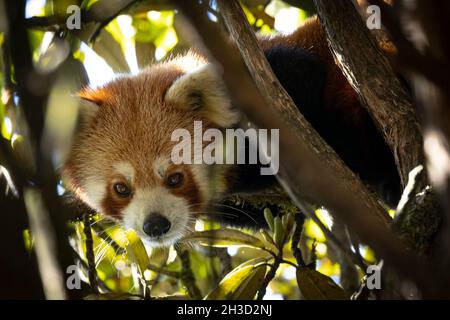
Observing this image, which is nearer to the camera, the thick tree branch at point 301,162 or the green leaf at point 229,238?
the thick tree branch at point 301,162

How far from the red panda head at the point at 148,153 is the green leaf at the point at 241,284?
1.05 meters

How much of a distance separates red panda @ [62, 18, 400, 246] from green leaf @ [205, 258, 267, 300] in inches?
41.4

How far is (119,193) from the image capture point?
345cm

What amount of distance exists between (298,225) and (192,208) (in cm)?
97

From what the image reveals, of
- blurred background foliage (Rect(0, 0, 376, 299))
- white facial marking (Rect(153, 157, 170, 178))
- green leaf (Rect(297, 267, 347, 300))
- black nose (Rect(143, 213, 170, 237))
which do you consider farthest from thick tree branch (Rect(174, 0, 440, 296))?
white facial marking (Rect(153, 157, 170, 178))

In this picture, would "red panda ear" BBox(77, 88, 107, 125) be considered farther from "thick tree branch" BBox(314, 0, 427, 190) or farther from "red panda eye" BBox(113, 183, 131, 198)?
"thick tree branch" BBox(314, 0, 427, 190)

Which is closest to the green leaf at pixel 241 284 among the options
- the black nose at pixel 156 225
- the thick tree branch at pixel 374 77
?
the thick tree branch at pixel 374 77

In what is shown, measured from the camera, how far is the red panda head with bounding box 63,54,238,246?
332 centimetres

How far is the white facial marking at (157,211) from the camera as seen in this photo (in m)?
3.25

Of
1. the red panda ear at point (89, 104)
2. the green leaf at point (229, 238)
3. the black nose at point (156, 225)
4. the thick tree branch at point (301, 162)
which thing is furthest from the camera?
the red panda ear at point (89, 104)

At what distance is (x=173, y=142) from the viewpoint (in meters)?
Result: 3.50

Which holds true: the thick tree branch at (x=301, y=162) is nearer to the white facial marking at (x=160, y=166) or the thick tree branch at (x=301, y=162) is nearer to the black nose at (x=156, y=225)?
the black nose at (x=156, y=225)
